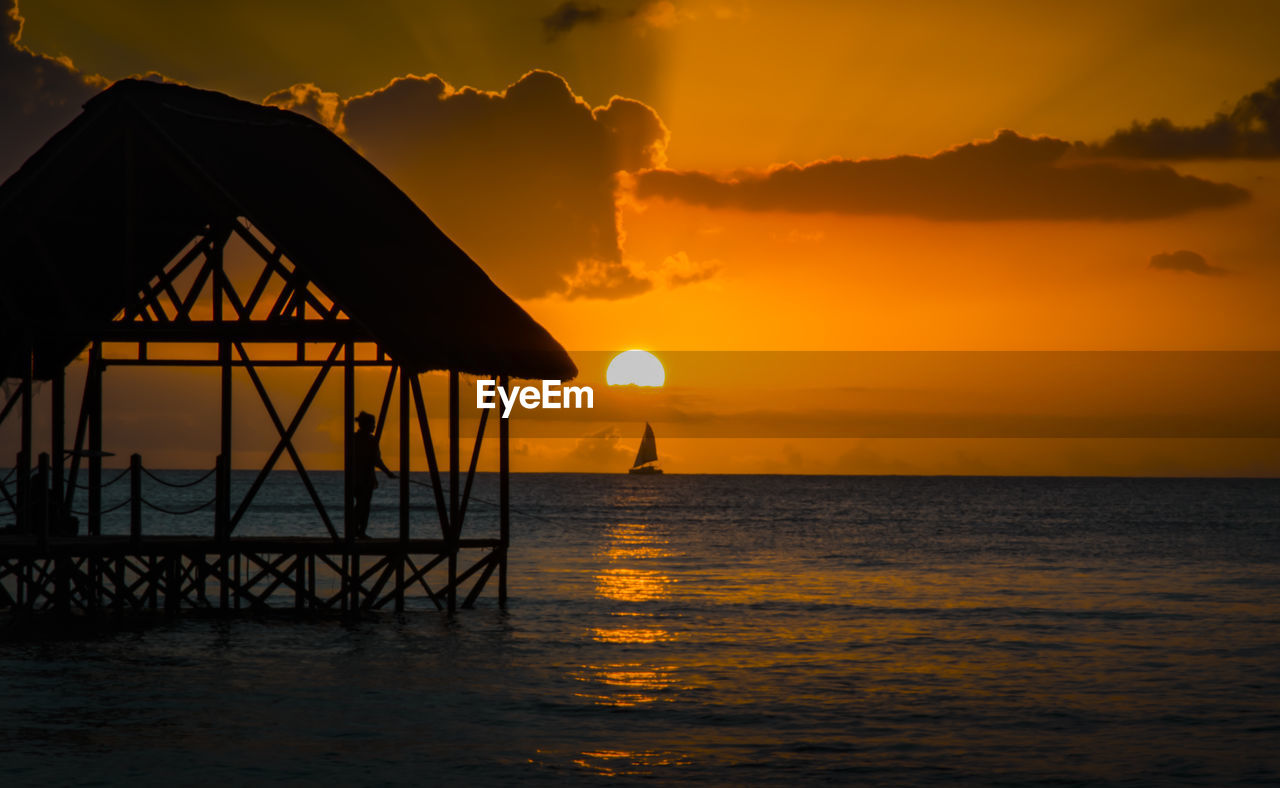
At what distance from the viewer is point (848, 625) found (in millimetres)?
27781

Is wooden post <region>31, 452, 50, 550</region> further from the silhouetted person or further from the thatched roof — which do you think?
the silhouetted person

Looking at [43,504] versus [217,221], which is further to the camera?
[217,221]

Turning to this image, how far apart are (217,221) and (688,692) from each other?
10574 mm

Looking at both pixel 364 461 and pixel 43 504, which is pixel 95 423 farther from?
pixel 364 461

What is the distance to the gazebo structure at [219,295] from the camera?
70.9 feet

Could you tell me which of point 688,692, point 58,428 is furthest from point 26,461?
point 688,692

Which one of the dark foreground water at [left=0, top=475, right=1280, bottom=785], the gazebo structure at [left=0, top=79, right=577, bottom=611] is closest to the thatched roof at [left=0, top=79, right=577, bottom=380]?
the gazebo structure at [left=0, top=79, right=577, bottom=611]

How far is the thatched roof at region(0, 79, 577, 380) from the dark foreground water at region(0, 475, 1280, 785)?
16.5 feet

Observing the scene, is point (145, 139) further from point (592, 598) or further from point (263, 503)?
point (263, 503)

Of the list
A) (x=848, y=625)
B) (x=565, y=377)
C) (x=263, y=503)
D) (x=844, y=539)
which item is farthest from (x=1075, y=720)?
(x=263, y=503)

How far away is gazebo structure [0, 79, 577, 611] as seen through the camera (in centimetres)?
2161

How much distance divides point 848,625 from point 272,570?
1110 cm

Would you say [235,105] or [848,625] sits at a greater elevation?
[235,105]

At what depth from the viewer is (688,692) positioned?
18.7 metres
